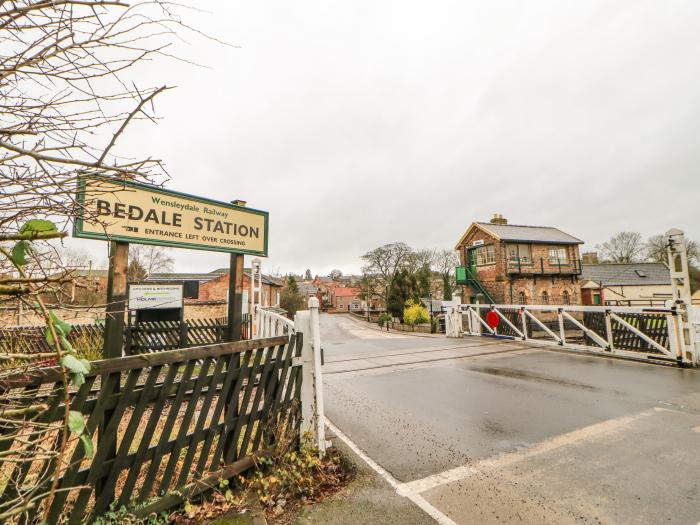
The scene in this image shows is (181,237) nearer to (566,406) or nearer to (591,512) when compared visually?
(591,512)

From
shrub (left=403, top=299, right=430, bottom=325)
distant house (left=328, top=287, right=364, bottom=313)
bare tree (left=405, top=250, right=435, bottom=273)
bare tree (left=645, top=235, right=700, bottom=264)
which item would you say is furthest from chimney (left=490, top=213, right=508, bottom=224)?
distant house (left=328, top=287, right=364, bottom=313)

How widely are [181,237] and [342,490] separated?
2952 millimetres

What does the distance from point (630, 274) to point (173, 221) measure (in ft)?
159

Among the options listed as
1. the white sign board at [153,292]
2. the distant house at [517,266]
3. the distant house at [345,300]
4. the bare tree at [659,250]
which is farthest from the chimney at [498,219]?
the distant house at [345,300]

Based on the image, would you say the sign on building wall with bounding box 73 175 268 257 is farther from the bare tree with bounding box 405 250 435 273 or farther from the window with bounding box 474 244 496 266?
the bare tree with bounding box 405 250 435 273

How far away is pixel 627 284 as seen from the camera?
3616 centimetres

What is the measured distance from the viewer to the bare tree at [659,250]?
4353 centimetres

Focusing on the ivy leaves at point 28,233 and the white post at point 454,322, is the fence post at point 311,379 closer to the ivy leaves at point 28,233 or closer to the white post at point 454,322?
the ivy leaves at point 28,233

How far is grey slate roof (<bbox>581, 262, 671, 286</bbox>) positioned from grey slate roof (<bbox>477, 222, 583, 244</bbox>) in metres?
13.3

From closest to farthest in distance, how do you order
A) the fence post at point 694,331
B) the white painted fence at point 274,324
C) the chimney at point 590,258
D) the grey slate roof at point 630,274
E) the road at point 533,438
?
the road at point 533,438
the white painted fence at point 274,324
the fence post at point 694,331
the grey slate roof at point 630,274
the chimney at point 590,258

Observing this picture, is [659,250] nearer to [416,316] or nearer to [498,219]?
[498,219]

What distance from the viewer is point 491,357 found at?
8922 mm

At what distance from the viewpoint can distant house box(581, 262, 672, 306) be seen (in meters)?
32.5

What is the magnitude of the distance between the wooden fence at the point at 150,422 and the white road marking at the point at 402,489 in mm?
786
